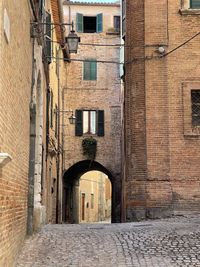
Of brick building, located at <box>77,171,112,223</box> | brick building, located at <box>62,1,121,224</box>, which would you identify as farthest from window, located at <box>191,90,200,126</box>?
brick building, located at <box>77,171,112,223</box>

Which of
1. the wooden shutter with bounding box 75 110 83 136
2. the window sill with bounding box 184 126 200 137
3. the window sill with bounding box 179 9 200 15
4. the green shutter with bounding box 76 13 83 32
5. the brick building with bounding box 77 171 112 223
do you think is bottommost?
the brick building with bounding box 77 171 112 223

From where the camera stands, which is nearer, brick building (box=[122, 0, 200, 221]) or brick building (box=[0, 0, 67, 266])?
brick building (box=[0, 0, 67, 266])

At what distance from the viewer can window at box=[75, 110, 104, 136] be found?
29328 millimetres

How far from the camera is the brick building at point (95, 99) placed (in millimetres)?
29250

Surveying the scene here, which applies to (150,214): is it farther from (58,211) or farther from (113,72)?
(113,72)

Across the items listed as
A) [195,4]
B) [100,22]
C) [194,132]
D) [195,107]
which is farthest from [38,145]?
[100,22]

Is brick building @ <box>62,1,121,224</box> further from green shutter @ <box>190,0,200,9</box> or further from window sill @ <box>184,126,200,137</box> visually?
window sill @ <box>184,126,200,137</box>

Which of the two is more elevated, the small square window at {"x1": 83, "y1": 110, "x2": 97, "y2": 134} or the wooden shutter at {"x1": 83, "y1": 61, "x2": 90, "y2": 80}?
the wooden shutter at {"x1": 83, "y1": 61, "x2": 90, "y2": 80}

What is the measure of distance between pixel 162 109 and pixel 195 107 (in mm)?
1116

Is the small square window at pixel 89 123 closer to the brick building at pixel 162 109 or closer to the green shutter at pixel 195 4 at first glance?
the brick building at pixel 162 109

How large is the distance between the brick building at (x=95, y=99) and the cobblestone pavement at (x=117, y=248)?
1632cm

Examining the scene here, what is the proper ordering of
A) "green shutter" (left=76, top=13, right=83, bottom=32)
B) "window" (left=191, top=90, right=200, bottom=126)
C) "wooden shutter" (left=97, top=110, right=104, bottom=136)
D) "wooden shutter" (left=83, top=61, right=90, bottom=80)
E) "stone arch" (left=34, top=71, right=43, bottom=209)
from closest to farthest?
"stone arch" (left=34, top=71, right=43, bottom=209) → "window" (left=191, top=90, right=200, bottom=126) → "wooden shutter" (left=97, top=110, right=104, bottom=136) → "wooden shutter" (left=83, top=61, right=90, bottom=80) → "green shutter" (left=76, top=13, right=83, bottom=32)

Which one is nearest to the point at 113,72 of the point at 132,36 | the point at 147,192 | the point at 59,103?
the point at 59,103

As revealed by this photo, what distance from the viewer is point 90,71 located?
100.0 feet
